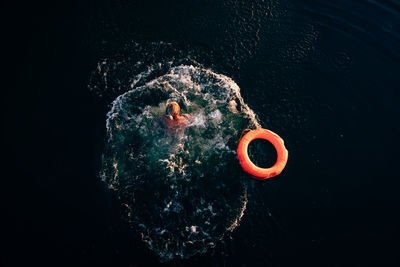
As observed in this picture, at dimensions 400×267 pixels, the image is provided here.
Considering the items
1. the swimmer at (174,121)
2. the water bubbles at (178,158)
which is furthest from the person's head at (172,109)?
the water bubbles at (178,158)

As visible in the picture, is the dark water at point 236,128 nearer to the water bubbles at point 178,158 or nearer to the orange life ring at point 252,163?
the water bubbles at point 178,158

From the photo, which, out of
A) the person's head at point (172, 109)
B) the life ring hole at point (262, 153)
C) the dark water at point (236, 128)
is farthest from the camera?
the life ring hole at point (262, 153)

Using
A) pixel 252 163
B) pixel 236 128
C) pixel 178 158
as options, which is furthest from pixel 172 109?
pixel 252 163

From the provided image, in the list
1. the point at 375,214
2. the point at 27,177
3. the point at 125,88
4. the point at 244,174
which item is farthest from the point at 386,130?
the point at 27,177

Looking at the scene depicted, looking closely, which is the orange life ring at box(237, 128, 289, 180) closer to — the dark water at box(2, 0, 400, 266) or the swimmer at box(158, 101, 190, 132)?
the dark water at box(2, 0, 400, 266)

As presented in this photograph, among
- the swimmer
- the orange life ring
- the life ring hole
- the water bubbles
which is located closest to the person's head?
the swimmer
